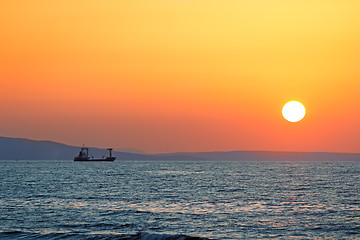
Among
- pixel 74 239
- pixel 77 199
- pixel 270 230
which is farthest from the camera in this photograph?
pixel 77 199

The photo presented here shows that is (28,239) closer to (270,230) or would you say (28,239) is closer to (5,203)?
(270,230)

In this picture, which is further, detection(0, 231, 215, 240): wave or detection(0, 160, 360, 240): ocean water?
detection(0, 160, 360, 240): ocean water

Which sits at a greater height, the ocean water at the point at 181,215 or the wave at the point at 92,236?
the ocean water at the point at 181,215

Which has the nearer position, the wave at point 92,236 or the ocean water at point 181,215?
the wave at point 92,236

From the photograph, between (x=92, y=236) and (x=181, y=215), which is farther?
(x=181, y=215)

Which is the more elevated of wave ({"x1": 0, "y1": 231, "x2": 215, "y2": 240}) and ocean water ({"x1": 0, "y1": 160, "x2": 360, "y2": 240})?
ocean water ({"x1": 0, "y1": 160, "x2": 360, "y2": 240})

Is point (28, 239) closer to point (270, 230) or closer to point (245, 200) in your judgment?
point (270, 230)

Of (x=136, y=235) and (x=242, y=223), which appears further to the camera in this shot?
(x=242, y=223)

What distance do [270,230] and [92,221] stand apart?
1817 cm

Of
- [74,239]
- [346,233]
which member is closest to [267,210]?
[346,233]

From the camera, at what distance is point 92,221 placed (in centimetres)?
5747

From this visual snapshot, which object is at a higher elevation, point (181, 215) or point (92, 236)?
point (181, 215)

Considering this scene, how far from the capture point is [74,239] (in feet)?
157

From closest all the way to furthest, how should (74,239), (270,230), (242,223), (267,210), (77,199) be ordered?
(74,239), (270,230), (242,223), (267,210), (77,199)
